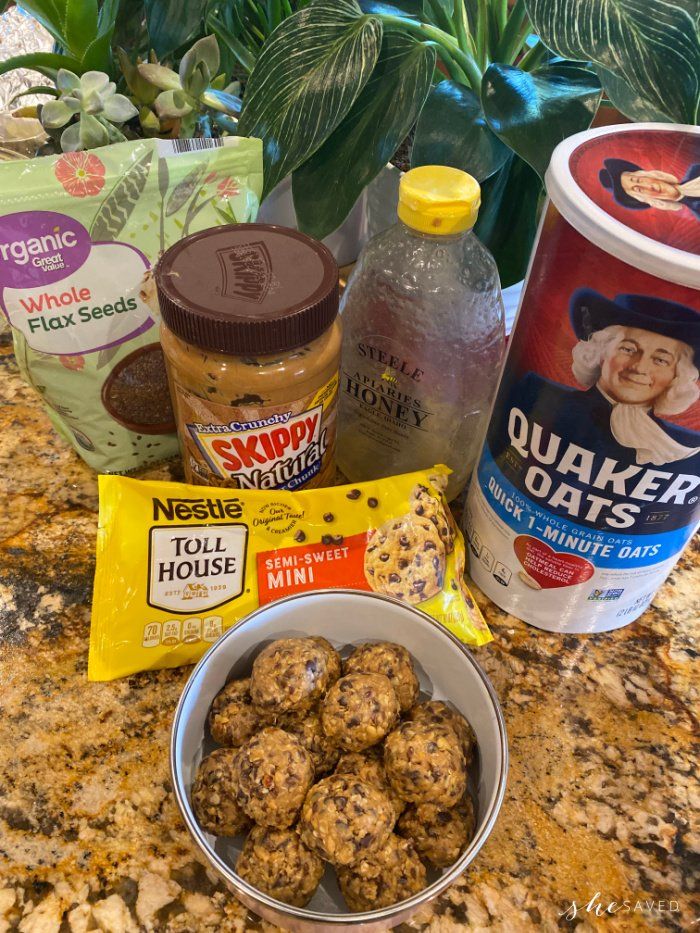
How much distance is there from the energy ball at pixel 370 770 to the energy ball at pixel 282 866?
6cm

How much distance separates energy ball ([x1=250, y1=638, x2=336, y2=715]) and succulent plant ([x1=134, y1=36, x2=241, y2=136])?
527 mm

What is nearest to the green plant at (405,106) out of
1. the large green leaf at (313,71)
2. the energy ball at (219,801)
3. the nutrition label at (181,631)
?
the large green leaf at (313,71)

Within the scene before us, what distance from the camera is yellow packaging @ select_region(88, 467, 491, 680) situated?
62 centimetres

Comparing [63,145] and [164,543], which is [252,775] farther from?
[63,145]

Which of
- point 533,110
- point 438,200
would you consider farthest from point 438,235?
point 533,110

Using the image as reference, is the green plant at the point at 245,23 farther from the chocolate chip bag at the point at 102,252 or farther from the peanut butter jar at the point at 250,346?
the peanut butter jar at the point at 250,346

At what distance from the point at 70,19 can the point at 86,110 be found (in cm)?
9

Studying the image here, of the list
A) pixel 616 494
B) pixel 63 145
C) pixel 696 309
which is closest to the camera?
pixel 696 309

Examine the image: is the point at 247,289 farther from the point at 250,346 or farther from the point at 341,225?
the point at 341,225

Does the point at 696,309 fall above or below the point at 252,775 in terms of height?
above

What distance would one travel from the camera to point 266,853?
0.47 meters

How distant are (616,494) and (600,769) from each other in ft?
0.80

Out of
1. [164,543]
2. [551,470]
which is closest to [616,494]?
[551,470]

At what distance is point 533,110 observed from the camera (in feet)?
2.00
